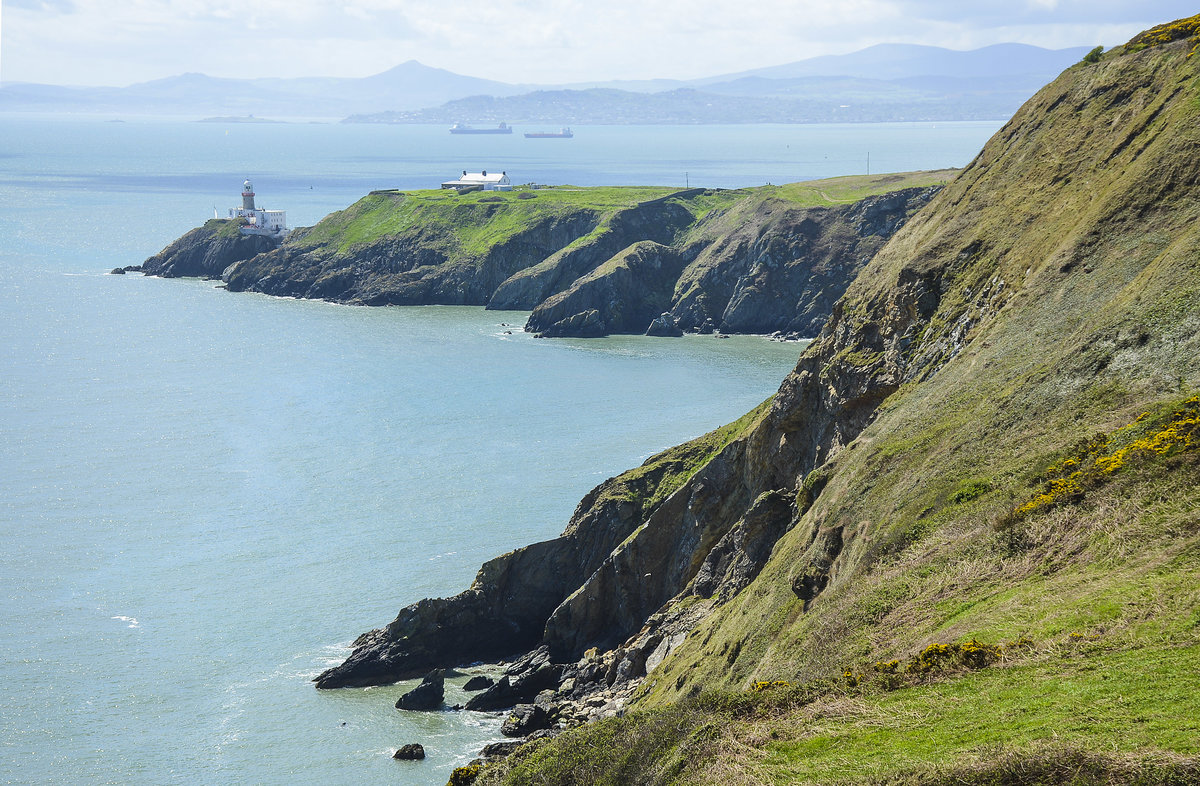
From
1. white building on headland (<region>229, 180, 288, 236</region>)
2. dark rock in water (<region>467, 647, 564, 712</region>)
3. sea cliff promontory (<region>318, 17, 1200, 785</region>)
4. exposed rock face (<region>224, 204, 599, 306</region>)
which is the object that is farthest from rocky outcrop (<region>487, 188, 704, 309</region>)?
dark rock in water (<region>467, 647, 564, 712</region>)

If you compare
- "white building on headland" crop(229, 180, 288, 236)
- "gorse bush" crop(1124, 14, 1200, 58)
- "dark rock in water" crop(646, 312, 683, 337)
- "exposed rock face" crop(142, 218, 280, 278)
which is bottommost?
"dark rock in water" crop(646, 312, 683, 337)

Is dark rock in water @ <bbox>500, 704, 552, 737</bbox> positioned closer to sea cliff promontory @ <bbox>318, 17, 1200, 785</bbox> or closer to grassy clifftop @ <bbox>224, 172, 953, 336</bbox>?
sea cliff promontory @ <bbox>318, 17, 1200, 785</bbox>

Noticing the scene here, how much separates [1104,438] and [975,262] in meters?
22.3

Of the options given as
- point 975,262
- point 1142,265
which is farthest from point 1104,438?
point 975,262

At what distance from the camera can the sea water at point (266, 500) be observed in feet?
160

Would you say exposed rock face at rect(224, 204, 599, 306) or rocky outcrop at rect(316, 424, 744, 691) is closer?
rocky outcrop at rect(316, 424, 744, 691)

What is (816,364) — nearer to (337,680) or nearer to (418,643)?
(418,643)

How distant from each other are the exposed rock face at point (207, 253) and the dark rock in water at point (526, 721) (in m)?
153

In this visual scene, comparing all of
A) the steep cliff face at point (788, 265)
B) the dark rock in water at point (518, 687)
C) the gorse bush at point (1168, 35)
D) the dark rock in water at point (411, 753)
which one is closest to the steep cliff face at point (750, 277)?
the steep cliff face at point (788, 265)

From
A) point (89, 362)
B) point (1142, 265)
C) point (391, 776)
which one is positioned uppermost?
point (1142, 265)

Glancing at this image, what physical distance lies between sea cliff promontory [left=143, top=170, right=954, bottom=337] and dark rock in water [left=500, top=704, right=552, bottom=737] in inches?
3782

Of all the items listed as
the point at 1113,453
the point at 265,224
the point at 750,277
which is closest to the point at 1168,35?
the point at 1113,453

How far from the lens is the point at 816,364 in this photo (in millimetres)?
55594

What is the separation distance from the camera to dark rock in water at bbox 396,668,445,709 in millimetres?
50688
